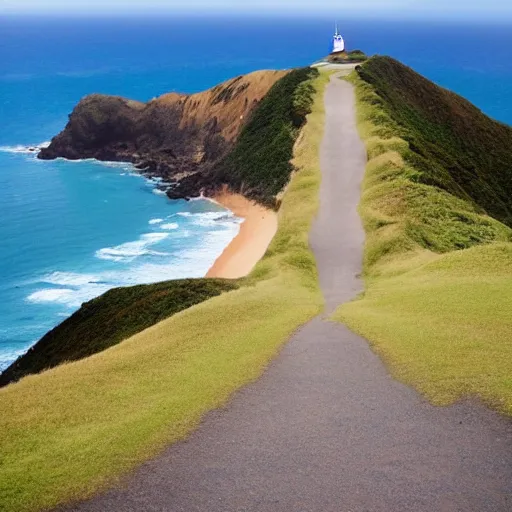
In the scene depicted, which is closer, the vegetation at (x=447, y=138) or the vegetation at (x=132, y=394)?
the vegetation at (x=132, y=394)

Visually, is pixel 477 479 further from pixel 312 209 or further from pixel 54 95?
pixel 54 95

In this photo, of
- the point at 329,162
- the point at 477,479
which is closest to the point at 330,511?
the point at 477,479

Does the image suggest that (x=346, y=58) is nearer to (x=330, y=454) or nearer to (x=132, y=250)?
(x=132, y=250)

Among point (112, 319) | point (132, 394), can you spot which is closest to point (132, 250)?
point (112, 319)

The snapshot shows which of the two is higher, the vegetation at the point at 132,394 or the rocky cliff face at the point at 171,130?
the rocky cliff face at the point at 171,130

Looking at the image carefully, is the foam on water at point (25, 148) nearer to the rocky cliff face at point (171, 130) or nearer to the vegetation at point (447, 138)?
the rocky cliff face at point (171, 130)

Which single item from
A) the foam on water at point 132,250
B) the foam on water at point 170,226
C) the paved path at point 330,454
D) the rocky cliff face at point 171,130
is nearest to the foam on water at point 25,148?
the rocky cliff face at point 171,130
